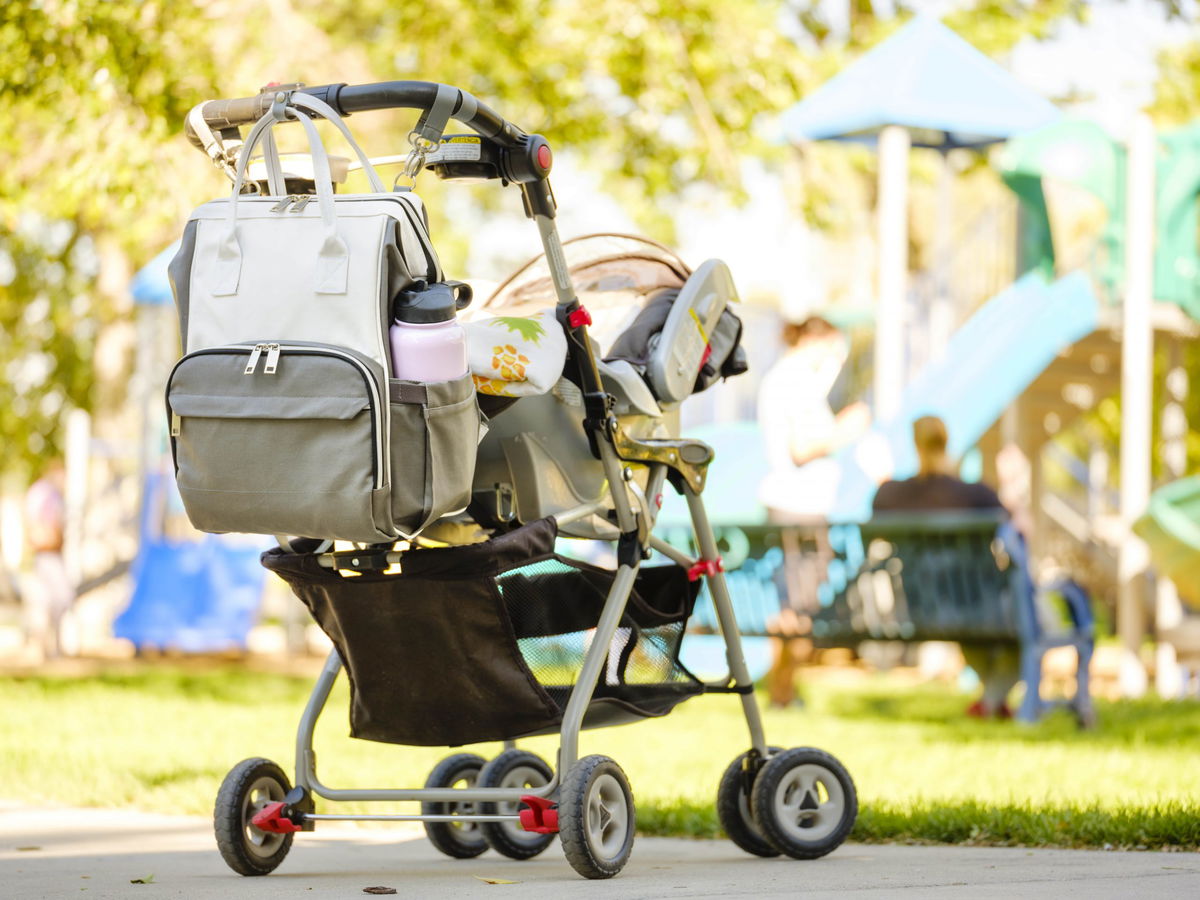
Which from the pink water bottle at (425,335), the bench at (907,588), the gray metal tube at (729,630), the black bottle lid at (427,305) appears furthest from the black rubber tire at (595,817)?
the bench at (907,588)

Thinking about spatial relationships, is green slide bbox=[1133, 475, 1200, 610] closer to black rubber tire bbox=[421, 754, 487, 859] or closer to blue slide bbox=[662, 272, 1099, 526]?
blue slide bbox=[662, 272, 1099, 526]

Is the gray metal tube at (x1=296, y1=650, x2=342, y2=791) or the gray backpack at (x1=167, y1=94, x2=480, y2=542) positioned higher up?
the gray backpack at (x1=167, y1=94, x2=480, y2=542)

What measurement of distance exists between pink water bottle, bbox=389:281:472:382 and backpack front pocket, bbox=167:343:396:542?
3.1 inches

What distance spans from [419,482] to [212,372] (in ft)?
1.67

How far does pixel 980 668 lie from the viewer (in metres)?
8.91

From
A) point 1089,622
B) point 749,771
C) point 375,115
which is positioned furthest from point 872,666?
point 749,771

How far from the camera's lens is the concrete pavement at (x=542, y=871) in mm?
3787

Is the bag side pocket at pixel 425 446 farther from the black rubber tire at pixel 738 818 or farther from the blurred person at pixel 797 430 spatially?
the blurred person at pixel 797 430

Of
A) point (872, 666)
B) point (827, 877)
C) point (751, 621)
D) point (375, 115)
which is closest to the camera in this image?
point (827, 877)

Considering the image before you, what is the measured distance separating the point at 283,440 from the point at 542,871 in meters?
1.38

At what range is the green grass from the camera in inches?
198

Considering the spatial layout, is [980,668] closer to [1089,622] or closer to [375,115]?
[1089,622]

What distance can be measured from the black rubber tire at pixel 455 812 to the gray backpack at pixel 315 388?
128 cm

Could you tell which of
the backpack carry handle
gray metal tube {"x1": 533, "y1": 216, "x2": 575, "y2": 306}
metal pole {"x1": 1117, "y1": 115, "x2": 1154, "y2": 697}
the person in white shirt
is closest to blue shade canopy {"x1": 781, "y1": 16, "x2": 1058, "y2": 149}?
metal pole {"x1": 1117, "y1": 115, "x2": 1154, "y2": 697}
